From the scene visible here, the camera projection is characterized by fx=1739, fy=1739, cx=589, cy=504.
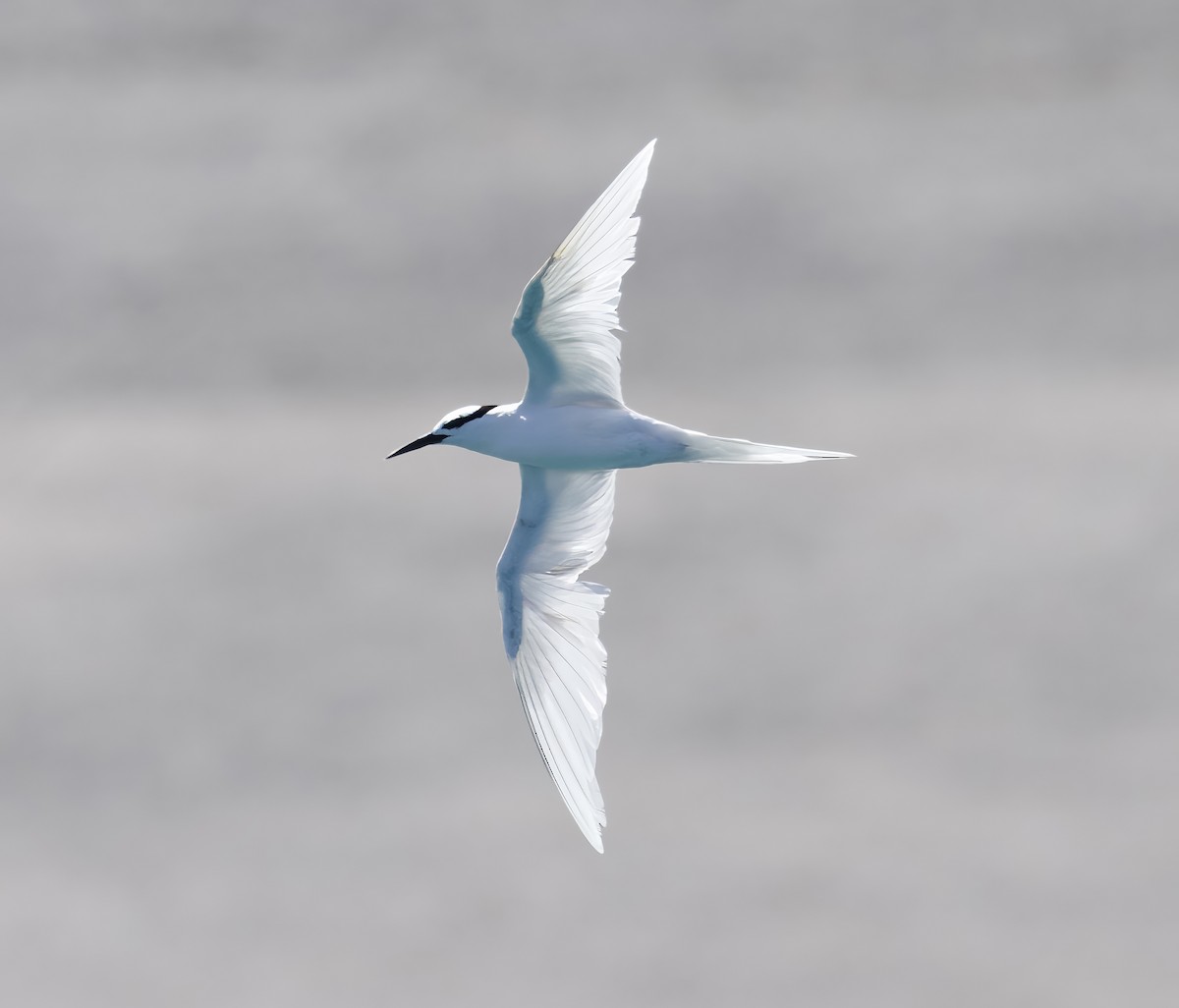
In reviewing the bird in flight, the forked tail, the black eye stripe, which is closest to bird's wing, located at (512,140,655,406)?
the bird in flight

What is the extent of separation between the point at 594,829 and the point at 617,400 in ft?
5.47

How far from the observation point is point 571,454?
22.3ft

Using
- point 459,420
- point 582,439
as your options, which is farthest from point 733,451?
point 459,420

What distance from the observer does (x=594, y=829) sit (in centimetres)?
651

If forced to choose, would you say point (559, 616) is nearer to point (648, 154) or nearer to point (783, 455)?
point (783, 455)

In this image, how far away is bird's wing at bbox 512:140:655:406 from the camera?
6.30 meters

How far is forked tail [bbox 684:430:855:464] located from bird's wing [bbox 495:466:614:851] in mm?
737

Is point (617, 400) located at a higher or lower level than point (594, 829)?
higher

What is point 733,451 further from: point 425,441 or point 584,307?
point 425,441

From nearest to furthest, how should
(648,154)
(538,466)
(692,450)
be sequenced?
(648,154)
(692,450)
(538,466)

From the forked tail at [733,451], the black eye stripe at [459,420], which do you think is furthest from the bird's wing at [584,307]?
the forked tail at [733,451]

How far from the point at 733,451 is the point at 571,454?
67 centimetres

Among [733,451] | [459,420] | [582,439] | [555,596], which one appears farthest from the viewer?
[555,596]

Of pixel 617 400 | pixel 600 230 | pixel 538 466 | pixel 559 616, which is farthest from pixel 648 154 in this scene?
pixel 559 616
